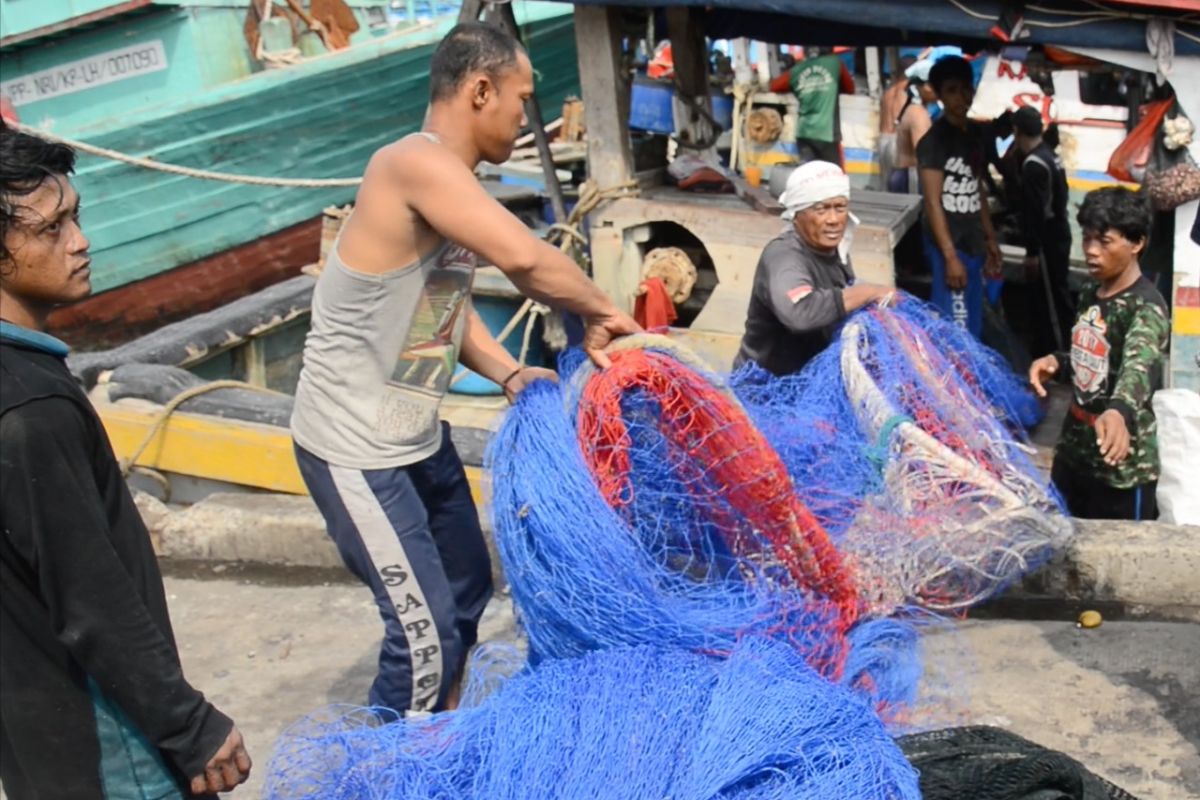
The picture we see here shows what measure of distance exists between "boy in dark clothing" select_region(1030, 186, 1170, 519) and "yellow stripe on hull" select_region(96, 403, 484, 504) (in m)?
3.53

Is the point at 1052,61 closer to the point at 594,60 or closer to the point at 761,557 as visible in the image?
the point at 594,60

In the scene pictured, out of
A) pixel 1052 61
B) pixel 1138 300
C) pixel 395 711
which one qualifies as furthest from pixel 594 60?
pixel 395 711

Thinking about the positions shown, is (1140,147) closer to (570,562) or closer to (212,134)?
(570,562)

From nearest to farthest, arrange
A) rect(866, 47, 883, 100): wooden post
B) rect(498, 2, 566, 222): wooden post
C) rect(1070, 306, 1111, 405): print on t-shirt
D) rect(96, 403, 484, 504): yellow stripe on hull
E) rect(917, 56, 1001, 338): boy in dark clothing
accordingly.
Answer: rect(1070, 306, 1111, 405): print on t-shirt < rect(96, 403, 484, 504): yellow stripe on hull < rect(498, 2, 566, 222): wooden post < rect(917, 56, 1001, 338): boy in dark clothing < rect(866, 47, 883, 100): wooden post

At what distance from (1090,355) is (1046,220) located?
4481 mm

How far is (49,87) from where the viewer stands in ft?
40.6

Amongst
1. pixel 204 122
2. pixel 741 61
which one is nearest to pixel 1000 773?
pixel 204 122

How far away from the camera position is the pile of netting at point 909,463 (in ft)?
14.3

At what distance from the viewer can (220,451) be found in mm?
6758

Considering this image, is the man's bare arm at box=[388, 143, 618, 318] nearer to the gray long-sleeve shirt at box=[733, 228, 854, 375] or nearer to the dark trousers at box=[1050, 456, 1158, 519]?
the gray long-sleeve shirt at box=[733, 228, 854, 375]

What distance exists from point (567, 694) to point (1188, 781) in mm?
1830

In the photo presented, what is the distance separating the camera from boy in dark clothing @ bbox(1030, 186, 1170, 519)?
4598 mm

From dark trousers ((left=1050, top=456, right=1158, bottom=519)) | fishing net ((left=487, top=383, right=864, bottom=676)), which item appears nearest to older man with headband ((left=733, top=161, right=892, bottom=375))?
dark trousers ((left=1050, top=456, right=1158, bottom=519))

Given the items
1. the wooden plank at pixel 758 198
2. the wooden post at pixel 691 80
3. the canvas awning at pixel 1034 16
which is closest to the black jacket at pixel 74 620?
the canvas awning at pixel 1034 16
